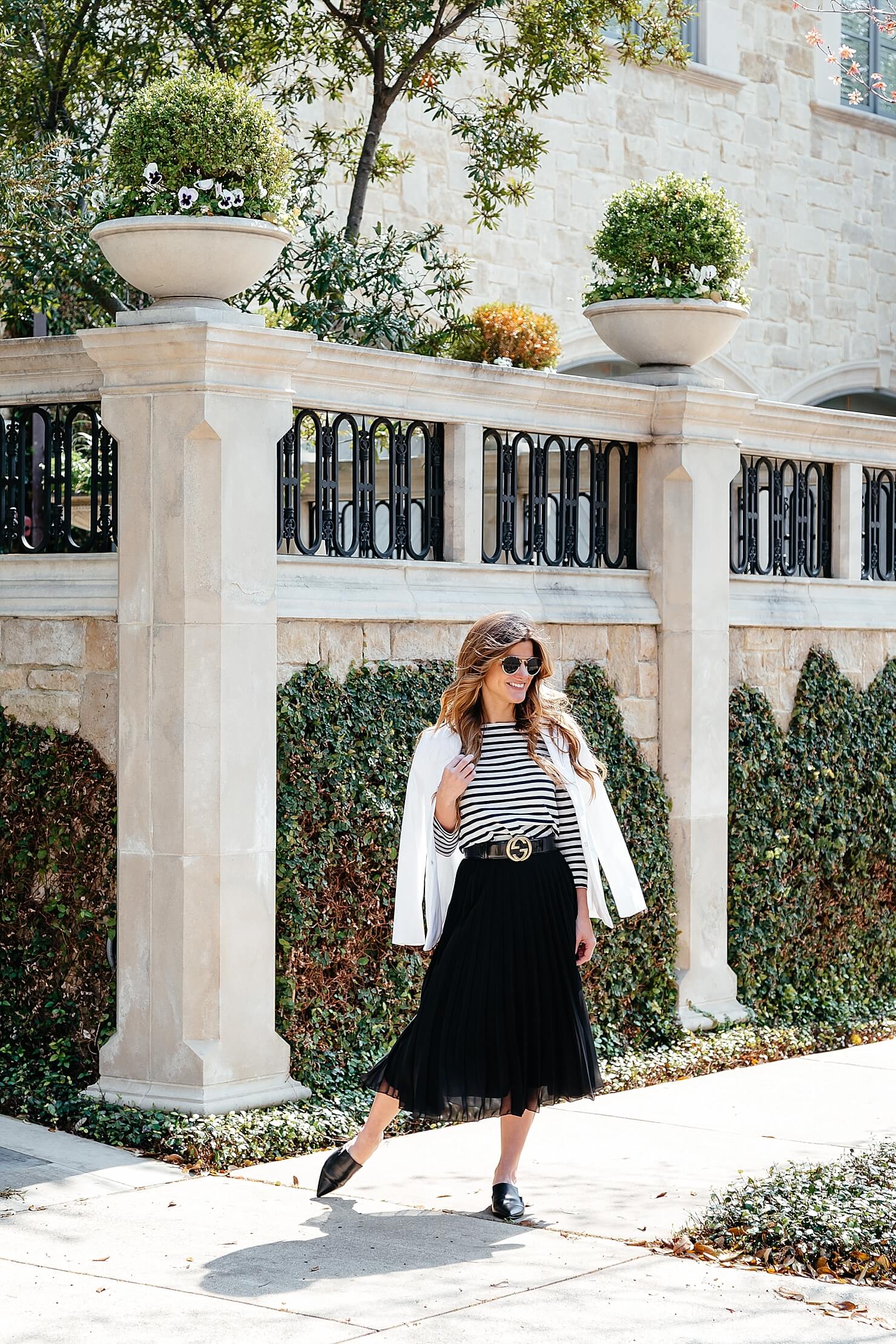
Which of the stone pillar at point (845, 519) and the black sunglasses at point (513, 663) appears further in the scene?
the stone pillar at point (845, 519)

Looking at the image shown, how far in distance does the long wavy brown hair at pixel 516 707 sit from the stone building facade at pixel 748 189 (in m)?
9.11

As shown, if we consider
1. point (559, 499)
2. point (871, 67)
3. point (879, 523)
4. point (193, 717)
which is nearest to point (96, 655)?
point (193, 717)

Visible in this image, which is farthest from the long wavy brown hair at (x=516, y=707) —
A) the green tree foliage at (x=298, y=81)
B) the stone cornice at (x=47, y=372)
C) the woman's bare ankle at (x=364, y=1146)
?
the green tree foliage at (x=298, y=81)

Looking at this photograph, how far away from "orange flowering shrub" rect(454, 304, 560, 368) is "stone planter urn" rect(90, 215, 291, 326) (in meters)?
3.38

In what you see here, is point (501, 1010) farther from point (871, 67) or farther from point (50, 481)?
point (871, 67)

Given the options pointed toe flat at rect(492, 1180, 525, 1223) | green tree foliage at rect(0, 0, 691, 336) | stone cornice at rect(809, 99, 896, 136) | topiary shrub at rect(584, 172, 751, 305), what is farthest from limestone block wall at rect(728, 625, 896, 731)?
stone cornice at rect(809, 99, 896, 136)

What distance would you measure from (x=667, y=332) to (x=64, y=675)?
3.49 meters

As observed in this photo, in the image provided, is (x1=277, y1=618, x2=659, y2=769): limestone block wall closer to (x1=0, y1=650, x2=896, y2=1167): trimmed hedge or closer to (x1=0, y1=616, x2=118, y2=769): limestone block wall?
(x1=0, y1=650, x2=896, y2=1167): trimmed hedge

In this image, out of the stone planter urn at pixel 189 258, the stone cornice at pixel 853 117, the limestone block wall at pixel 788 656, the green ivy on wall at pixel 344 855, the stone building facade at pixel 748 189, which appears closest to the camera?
the stone planter urn at pixel 189 258

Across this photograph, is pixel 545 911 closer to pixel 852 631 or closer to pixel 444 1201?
pixel 444 1201

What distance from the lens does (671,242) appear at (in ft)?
29.1

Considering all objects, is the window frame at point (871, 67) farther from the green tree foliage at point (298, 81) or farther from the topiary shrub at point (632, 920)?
the topiary shrub at point (632, 920)

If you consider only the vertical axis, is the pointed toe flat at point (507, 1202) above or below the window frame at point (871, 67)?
below

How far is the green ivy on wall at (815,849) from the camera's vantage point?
30.5ft
